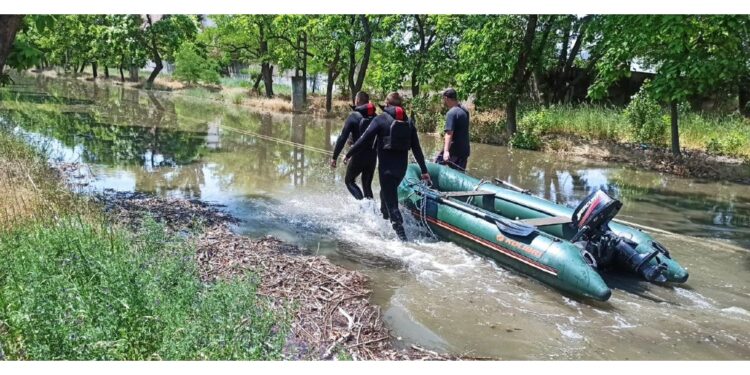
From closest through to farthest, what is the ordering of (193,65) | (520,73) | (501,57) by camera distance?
1. (501,57)
2. (520,73)
3. (193,65)

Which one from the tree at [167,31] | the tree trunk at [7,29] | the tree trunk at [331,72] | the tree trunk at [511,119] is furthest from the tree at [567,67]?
the tree at [167,31]

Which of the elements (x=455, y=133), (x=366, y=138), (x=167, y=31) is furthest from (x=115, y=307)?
(x=167, y=31)

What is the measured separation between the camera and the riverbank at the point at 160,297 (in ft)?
9.93

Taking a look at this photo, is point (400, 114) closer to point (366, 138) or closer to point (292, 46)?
point (366, 138)

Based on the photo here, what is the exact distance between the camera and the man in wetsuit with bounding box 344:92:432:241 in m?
6.43

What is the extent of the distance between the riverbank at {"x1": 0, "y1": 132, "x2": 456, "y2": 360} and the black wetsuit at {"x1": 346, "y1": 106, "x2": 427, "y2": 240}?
4.53 feet

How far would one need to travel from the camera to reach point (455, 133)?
25.0ft

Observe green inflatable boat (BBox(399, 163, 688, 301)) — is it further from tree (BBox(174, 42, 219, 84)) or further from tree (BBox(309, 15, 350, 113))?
tree (BBox(174, 42, 219, 84))

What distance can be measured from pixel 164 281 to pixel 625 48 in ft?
35.8

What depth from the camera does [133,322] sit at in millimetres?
3178

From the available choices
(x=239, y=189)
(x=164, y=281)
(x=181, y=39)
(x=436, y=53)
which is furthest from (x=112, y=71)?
(x=164, y=281)

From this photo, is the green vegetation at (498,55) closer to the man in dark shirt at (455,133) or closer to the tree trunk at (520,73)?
the tree trunk at (520,73)

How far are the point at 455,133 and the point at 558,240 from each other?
106 inches

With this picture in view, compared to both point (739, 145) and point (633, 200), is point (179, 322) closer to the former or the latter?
point (633, 200)
